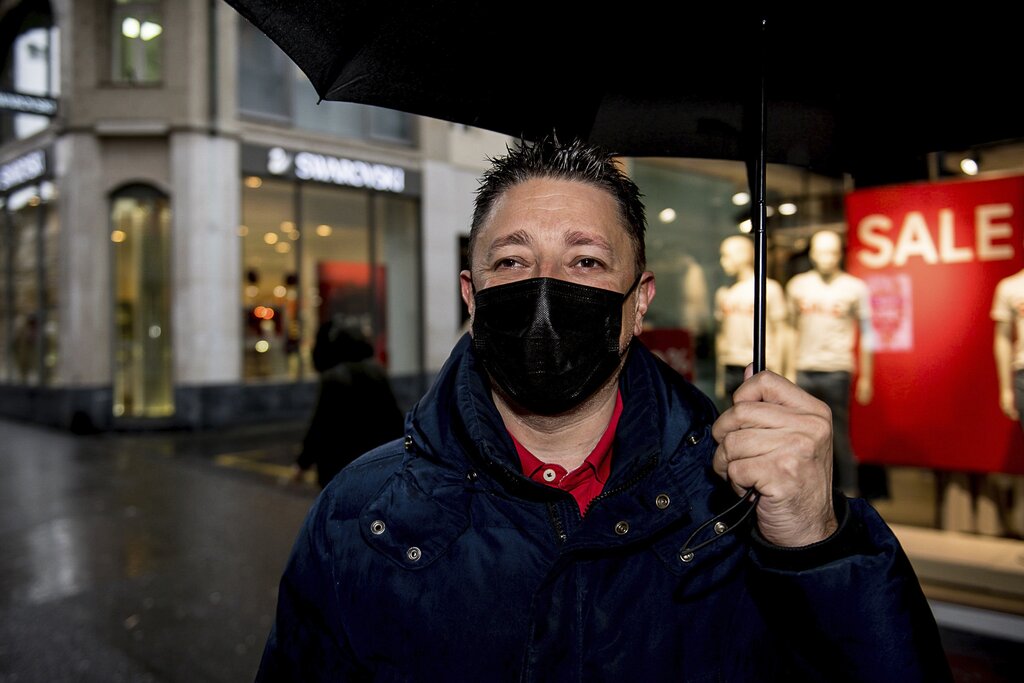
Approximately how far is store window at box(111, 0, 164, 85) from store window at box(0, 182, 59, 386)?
9.42ft

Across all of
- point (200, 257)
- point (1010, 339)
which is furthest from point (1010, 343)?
point (200, 257)

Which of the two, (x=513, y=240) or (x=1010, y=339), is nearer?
(x=513, y=240)

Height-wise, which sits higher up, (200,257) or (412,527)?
(200,257)

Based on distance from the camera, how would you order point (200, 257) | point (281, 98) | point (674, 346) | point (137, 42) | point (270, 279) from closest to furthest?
point (674, 346)
point (200, 257)
point (137, 42)
point (270, 279)
point (281, 98)

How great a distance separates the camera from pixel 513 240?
68.7 inches

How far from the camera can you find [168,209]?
14.2m

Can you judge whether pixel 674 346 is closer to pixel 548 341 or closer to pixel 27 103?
pixel 548 341

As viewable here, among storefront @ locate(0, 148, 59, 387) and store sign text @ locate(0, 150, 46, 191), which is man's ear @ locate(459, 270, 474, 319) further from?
store sign text @ locate(0, 150, 46, 191)

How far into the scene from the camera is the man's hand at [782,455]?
1303 mm

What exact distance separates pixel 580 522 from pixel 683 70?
1.16 meters

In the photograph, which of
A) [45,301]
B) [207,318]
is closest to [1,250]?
[45,301]

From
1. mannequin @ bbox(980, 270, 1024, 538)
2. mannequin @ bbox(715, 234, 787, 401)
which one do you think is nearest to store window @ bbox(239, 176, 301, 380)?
mannequin @ bbox(715, 234, 787, 401)

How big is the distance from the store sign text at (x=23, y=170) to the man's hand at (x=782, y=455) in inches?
661

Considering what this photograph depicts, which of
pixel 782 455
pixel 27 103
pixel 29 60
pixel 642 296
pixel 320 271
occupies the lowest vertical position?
pixel 782 455
